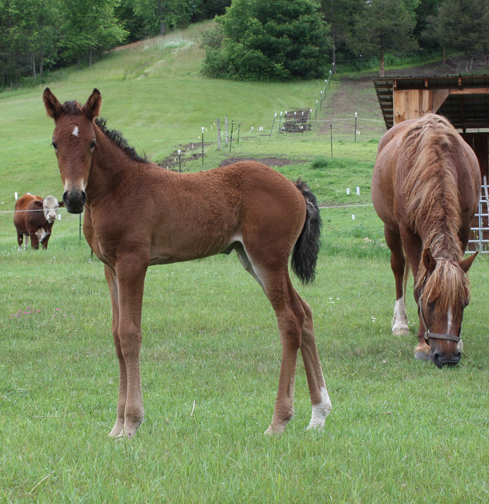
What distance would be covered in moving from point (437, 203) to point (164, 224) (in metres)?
3.16

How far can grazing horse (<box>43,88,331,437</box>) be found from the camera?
3.96 m

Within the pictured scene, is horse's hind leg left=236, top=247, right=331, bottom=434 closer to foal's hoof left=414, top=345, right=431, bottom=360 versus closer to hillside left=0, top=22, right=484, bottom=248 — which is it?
foal's hoof left=414, top=345, right=431, bottom=360

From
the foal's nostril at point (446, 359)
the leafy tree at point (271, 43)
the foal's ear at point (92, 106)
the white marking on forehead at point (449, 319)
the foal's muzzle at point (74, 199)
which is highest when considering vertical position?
the leafy tree at point (271, 43)

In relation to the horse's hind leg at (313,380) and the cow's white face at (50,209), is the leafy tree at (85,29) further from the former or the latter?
the horse's hind leg at (313,380)

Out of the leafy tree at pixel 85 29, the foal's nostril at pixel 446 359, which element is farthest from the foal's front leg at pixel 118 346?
the leafy tree at pixel 85 29

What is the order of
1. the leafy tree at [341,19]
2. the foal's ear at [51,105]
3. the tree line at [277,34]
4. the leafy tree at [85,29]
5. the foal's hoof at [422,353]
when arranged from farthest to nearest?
the leafy tree at [85,29] → the leafy tree at [341,19] → the tree line at [277,34] → the foal's hoof at [422,353] → the foal's ear at [51,105]

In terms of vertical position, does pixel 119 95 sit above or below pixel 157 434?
above

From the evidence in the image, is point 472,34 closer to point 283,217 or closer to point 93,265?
point 93,265

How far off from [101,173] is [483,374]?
427 centimetres

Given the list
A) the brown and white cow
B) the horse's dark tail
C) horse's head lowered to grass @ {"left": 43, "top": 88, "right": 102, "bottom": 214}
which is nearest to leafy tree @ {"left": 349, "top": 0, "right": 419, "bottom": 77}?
the brown and white cow

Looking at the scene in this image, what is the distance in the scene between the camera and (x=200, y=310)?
858cm

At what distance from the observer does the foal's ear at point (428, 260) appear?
5496 millimetres

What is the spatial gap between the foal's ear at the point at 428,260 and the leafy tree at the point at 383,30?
200 feet

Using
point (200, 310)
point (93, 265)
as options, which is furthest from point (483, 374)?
point (93, 265)
